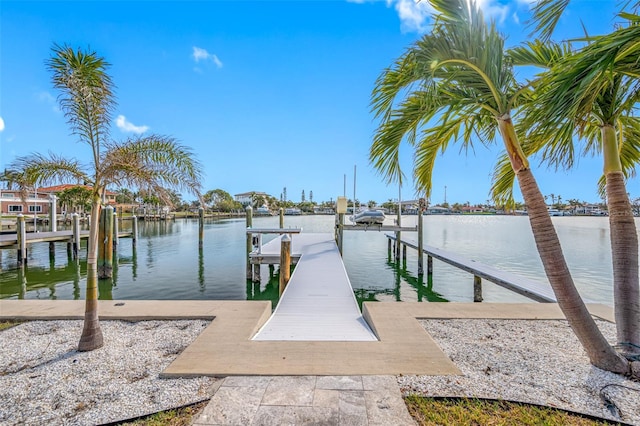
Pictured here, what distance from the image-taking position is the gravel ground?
277cm

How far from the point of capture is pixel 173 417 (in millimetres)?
2568

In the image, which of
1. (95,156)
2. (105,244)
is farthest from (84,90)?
(105,244)

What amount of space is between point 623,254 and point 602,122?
1.56 metres

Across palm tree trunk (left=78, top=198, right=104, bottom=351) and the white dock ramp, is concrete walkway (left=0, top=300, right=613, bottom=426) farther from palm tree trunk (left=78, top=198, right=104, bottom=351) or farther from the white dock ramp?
palm tree trunk (left=78, top=198, right=104, bottom=351)

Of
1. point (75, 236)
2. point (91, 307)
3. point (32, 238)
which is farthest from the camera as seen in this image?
point (75, 236)

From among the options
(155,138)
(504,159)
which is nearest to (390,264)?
(504,159)

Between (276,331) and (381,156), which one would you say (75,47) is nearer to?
(381,156)

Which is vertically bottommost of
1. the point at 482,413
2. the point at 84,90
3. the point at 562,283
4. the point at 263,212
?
the point at 482,413

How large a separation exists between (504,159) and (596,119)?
151 centimetres

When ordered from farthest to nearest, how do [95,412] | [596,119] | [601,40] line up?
[596,119]
[95,412]
[601,40]

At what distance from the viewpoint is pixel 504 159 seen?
5105 millimetres

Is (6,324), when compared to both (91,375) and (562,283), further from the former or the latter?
(562,283)

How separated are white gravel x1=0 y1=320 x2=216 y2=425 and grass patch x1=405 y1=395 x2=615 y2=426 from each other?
203 centimetres

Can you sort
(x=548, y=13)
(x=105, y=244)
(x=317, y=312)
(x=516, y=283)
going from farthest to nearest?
1. (x=105, y=244)
2. (x=516, y=283)
3. (x=317, y=312)
4. (x=548, y=13)
